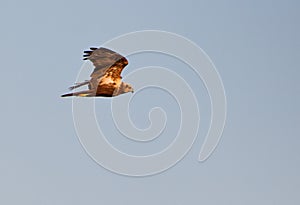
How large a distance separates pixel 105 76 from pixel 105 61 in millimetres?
205

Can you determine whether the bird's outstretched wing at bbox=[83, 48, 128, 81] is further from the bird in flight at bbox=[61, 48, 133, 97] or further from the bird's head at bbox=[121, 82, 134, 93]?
the bird's head at bbox=[121, 82, 134, 93]

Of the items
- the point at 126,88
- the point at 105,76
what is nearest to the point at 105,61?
the point at 105,76

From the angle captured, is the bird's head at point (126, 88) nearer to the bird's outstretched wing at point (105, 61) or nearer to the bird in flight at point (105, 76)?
the bird in flight at point (105, 76)

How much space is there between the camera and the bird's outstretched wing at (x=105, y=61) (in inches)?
281

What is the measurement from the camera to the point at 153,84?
7.48m

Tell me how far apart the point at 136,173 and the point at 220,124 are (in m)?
1.27

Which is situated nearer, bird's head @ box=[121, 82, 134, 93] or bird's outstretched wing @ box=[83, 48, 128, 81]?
bird's outstretched wing @ box=[83, 48, 128, 81]

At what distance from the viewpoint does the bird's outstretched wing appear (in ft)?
23.5

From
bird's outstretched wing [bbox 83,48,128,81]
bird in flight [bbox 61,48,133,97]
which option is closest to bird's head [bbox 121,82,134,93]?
bird in flight [bbox 61,48,133,97]

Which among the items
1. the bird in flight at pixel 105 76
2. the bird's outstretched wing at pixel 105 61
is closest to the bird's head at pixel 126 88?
the bird in flight at pixel 105 76

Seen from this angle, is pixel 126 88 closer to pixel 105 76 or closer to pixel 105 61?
pixel 105 76

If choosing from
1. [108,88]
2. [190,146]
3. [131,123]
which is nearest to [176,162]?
[190,146]

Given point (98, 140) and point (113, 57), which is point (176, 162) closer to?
point (98, 140)

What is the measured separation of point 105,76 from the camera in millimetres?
7270
